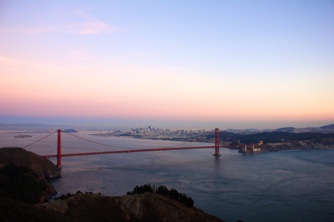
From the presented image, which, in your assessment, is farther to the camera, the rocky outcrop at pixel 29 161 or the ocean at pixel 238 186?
the rocky outcrop at pixel 29 161

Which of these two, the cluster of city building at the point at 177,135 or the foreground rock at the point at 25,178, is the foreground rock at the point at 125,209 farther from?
the cluster of city building at the point at 177,135

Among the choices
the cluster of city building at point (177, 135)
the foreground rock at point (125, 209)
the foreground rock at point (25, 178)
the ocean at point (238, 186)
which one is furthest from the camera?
the cluster of city building at point (177, 135)

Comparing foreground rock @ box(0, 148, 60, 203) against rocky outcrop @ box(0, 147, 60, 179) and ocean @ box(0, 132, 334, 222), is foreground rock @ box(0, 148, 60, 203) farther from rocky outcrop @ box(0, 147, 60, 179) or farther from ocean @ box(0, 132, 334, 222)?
ocean @ box(0, 132, 334, 222)

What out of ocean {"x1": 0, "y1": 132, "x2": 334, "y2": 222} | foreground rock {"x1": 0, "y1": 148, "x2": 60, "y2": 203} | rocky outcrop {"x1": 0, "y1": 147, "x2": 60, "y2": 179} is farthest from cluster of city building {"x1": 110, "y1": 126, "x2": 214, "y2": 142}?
foreground rock {"x1": 0, "y1": 148, "x2": 60, "y2": 203}

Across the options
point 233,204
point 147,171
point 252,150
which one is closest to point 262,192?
point 233,204

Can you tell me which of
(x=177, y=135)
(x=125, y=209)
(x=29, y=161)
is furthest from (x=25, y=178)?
(x=177, y=135)

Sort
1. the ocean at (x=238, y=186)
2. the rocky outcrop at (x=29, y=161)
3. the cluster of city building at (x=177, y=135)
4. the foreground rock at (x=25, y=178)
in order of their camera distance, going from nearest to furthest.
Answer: the ocean at (x=238, y=186) → the foreground rock at (x=25, y=178) → the rocky outcrop at (x=29, y=161) → the cluster of city building at (x=177, y=135)

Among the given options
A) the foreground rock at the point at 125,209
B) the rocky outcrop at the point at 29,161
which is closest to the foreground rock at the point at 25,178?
the rocky outcrop at the point at 29,161

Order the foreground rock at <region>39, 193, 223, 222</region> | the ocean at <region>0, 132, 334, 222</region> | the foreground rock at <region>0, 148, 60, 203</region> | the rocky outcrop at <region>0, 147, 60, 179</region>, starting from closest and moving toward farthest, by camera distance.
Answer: the foreground rock at <region>39, 193, 223, 222</region>, the ocean at <region>0, 132, 334, 222</region>, the foreground rock at <region>0, 148, 60, 203</region>, the rocky outcrop at <region>0, 147, 60, 179</region>

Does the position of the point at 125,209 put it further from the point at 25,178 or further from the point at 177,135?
the point at 177,135

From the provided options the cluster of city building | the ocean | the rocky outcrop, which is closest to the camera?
the ocean

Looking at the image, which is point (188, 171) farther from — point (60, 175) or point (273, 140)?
→ point (273, 140)
